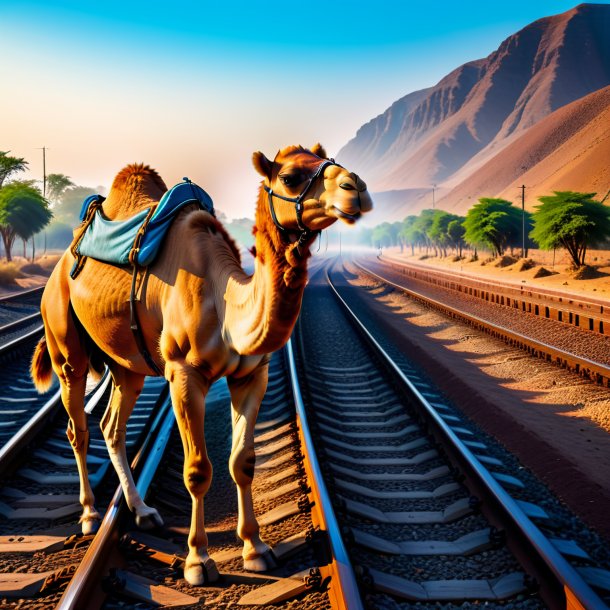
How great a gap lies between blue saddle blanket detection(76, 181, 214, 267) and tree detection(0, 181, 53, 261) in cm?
5058

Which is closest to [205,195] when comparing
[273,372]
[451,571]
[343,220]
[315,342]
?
[343,220]

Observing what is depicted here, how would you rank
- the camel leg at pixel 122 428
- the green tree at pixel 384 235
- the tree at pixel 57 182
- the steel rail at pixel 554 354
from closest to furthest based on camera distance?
1. the camel leg at pixel 122 428
2. the steel rail at pixel 554 354
3. the tree at pixel 57 182
4. the green tree at pixel 384 235

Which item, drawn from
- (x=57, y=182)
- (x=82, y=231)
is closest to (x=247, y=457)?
(x=82, y=231)

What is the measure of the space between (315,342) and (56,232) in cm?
12187

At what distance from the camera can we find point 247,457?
4.71m

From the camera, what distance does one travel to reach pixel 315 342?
52.3 feet

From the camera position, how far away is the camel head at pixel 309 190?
3.49 metres

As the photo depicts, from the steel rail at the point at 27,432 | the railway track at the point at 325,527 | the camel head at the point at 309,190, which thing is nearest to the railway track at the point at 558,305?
the railway track at the point at 325,527

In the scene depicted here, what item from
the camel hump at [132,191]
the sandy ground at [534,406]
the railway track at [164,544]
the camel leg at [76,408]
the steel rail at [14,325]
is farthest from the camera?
the steel rail at [14,325]

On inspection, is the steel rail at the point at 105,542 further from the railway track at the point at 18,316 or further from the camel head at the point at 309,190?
the railway track at the point at 18,316

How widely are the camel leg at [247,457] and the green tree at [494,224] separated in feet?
198

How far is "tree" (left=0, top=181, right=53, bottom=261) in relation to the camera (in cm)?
5259

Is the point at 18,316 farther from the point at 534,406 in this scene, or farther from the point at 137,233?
the point at 137,233

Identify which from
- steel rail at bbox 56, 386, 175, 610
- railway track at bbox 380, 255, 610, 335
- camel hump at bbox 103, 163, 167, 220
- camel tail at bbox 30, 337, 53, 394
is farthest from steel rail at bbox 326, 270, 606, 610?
railway track at bbox 380, 255, 610, 335
